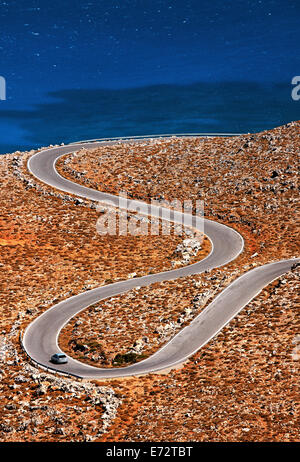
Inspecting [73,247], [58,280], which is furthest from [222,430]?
[73,247]

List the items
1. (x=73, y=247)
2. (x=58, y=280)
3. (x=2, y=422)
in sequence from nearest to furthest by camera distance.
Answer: (x=2, y=422), (x=58, y=280), (x=73, y=247)

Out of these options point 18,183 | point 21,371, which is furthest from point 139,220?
point 21,371

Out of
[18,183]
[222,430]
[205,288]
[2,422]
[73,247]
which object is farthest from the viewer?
[18,183]

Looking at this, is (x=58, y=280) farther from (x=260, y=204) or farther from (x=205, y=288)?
(x=260, y=204)

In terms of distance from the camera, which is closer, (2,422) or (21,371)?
(2,422)

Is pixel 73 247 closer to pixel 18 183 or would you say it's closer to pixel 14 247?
pixel 14 247

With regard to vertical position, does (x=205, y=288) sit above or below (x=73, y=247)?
below

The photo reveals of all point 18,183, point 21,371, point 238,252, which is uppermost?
point 18,183
